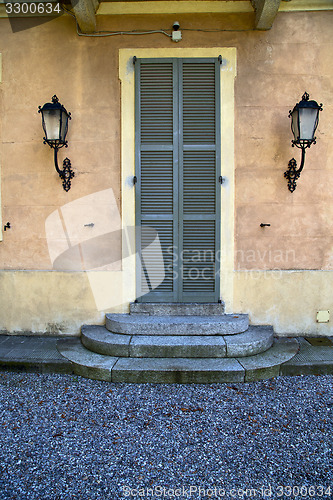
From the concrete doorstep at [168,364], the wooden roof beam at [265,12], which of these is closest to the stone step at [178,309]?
the concrete doorstep at [168,364]

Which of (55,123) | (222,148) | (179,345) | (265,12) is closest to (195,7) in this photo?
(265,12)

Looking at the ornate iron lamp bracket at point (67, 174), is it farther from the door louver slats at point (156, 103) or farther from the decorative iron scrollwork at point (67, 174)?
the door louver slats at point (156, 103)

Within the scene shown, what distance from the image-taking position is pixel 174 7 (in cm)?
394

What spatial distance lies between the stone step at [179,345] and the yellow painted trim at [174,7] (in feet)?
12.5

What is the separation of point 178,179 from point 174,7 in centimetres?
201

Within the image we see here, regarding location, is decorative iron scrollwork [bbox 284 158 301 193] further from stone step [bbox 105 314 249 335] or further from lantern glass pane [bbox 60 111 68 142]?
lantern glass pane [bbox 60 111 68 142]

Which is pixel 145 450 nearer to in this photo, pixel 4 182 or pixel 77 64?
Answer: pixel 4 182

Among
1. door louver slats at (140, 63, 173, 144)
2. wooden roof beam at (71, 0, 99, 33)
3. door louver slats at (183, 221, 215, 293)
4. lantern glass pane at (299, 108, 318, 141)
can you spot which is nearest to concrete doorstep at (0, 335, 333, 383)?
door louver slats at (183, 221, 215, 293)

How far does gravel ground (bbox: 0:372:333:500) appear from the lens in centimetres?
206

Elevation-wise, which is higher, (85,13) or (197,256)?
(85,13)

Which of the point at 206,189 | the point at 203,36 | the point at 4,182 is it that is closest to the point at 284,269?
the point at 206,189

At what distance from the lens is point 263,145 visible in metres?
4.02

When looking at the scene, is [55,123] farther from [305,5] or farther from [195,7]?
[305,5]

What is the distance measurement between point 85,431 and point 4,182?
3.04 metres
